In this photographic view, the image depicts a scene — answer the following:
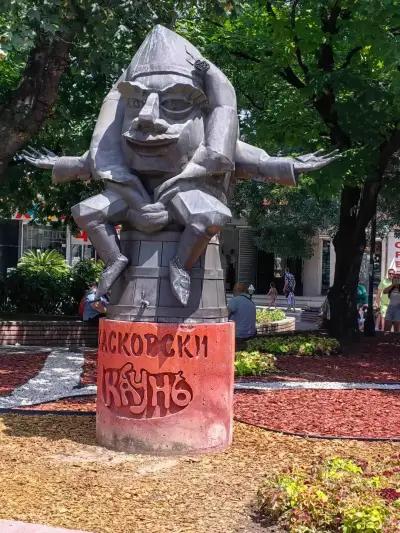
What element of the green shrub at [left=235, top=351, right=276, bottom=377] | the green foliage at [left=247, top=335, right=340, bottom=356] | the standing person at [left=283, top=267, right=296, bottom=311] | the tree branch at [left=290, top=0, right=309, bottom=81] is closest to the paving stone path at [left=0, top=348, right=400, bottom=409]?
the green shrub at [left=235, top=351, right=276, bottom=377]

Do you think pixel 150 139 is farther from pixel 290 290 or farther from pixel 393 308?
pixel 290 290

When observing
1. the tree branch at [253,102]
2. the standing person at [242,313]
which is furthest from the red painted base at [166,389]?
the tree branch at [253,102]

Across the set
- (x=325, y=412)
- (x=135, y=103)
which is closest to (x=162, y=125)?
(x=135, y=103)

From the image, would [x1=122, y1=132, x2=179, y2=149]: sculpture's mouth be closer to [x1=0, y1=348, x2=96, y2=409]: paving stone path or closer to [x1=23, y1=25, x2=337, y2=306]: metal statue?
[x1=23, y1=25, x2=337, y2=306]: metal statue

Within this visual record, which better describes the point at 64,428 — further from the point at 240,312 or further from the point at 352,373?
the point at 240,312

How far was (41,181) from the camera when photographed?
17.0 m

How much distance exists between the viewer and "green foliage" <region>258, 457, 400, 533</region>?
441 centimetres

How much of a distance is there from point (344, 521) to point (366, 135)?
1115 centimetres

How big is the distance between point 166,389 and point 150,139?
214 cm

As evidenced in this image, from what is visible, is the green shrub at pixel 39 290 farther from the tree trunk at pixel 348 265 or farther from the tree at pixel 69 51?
the tree trunk at pixel 348 265

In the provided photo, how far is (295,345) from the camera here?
→ 1393 centimetres

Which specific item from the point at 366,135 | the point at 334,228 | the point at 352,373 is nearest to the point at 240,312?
the point at 352,373

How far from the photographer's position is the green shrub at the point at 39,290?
20.5m

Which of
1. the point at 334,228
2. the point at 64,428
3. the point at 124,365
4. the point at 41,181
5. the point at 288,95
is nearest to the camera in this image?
the point at 124,365
